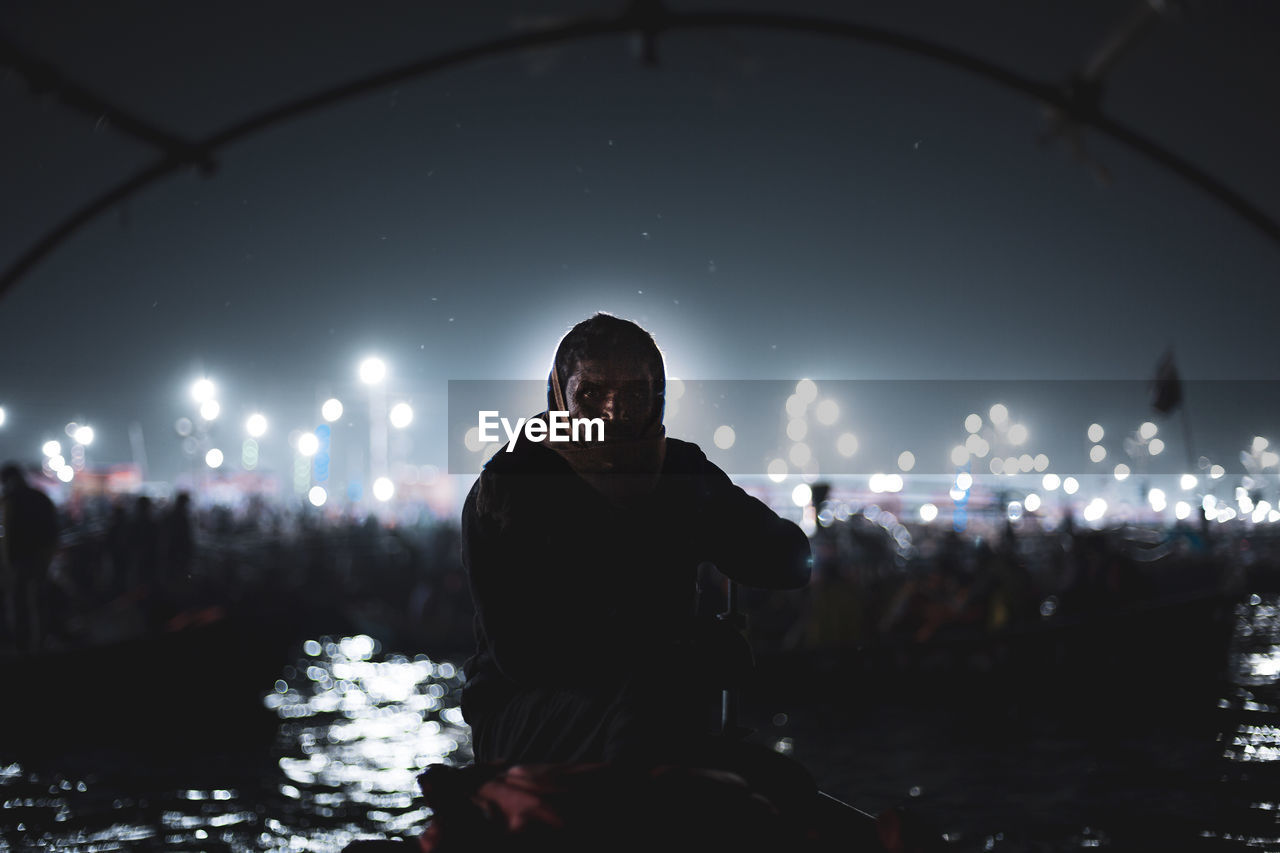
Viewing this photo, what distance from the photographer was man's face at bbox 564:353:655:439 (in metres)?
1.90

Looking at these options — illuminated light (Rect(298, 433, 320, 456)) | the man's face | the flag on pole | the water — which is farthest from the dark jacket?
illuminated light (Rect(298, 433, 320, 456))

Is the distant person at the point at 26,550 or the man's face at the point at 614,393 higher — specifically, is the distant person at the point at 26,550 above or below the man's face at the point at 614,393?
below

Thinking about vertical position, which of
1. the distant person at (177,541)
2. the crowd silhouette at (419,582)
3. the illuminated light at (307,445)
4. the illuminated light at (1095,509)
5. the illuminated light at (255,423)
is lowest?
the illuminated light at (1095,509)

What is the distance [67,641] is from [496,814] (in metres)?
17.1

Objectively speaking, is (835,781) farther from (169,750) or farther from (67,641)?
(67,641)

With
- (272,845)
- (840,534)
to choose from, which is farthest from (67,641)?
(840,534)

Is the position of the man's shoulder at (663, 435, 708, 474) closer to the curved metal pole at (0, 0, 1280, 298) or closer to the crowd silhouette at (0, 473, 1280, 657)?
the crowd silhouette at (0, 473, 1280, 657)

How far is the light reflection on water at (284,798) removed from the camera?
9039 mm

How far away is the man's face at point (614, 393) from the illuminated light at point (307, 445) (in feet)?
245


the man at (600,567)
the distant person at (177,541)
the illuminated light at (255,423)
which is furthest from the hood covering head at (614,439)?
the illuminated light at (255,423)

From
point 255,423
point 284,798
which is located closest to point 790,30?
point 284,798

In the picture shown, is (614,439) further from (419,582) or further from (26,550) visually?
(419,582)

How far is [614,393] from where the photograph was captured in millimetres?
1902

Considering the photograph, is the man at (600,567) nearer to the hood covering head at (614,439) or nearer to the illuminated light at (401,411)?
the hood covering head at (614,439)
